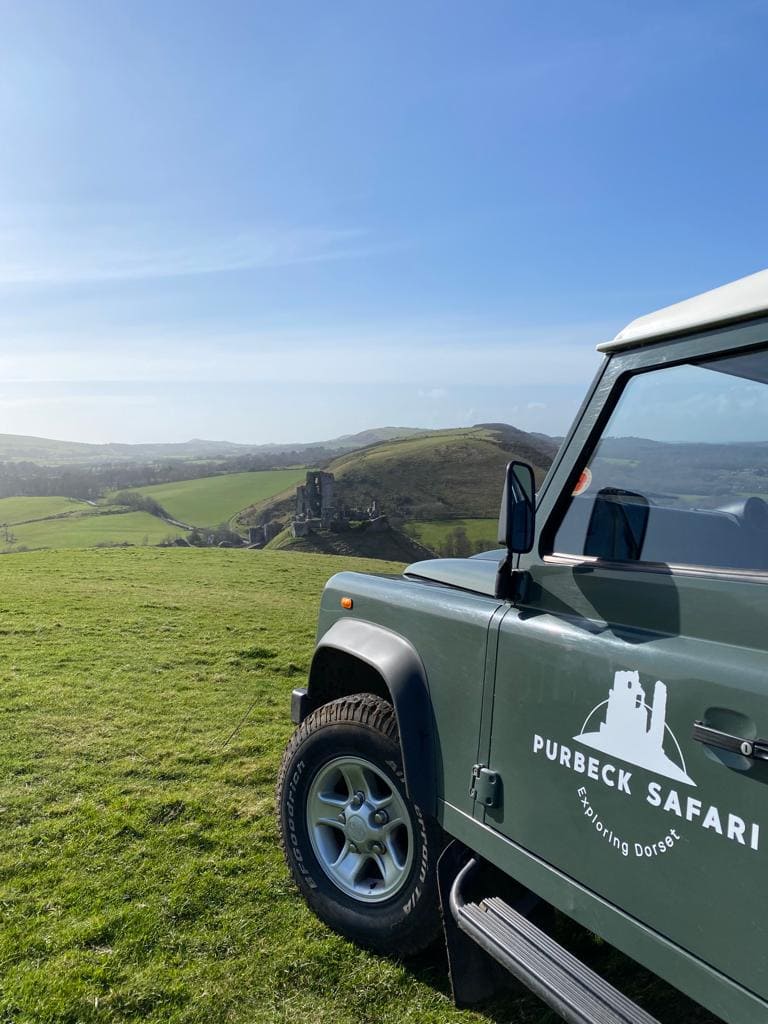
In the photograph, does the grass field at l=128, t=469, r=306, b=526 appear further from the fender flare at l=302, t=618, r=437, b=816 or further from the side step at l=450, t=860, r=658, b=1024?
the side step at l=450, t=860, r=658, b=1024

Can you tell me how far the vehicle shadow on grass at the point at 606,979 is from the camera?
2.74 m

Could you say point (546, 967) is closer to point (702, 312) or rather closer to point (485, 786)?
point (485, 786)

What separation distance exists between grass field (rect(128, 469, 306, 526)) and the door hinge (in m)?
73.5

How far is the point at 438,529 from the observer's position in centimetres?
6284

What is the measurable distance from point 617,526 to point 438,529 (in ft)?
199

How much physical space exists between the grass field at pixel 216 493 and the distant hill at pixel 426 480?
448cm

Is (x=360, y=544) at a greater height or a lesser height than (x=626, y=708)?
lesser

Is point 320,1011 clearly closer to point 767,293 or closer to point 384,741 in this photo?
point 384,741

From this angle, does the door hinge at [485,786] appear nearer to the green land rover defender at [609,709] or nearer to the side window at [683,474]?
the green land rover defender at [609,709]

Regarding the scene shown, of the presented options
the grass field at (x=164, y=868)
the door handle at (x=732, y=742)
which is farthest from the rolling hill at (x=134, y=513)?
the door handle at (x=732, y=742)

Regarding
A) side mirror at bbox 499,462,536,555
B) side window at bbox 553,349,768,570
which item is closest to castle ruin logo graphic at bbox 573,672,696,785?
side window at bbox 553,349,768,570

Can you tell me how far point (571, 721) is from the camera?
6.92ft

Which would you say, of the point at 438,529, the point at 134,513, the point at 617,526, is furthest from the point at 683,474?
the point at 134,513

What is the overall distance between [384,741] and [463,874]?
0.58 metres
